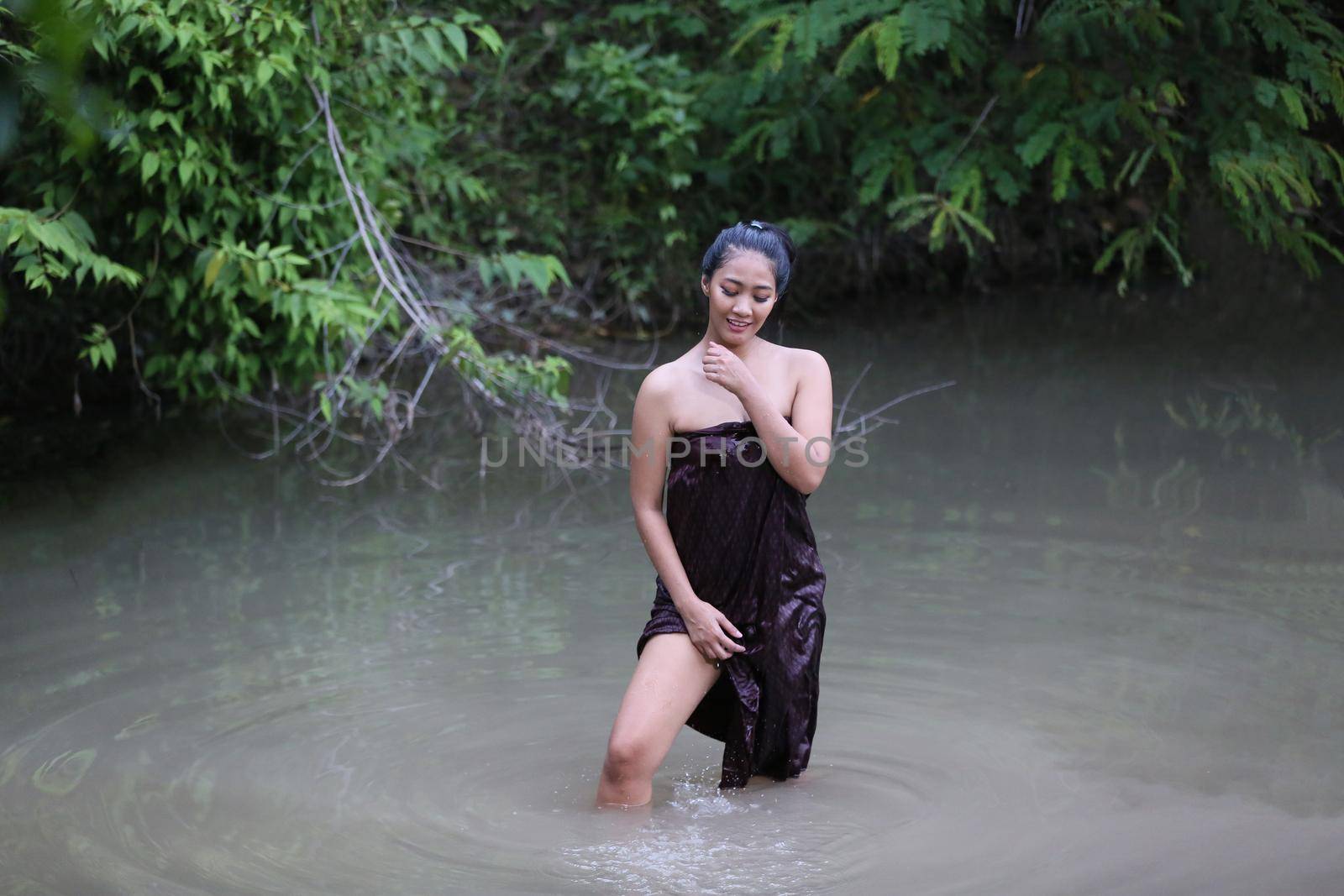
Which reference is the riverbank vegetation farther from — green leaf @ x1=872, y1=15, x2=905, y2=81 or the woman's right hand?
the woman's right hand

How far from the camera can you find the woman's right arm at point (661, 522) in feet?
10.9

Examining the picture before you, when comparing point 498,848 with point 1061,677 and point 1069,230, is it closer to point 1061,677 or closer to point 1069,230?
point 1061,677

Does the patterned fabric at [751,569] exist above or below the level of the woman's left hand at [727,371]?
below

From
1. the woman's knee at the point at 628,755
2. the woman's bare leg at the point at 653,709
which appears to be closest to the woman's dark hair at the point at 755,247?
the woman's bare leg at the point at 653,709

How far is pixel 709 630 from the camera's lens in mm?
3303

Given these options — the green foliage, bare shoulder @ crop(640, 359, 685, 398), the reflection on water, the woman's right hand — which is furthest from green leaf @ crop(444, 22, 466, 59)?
the woman's right hand

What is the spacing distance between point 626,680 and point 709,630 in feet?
4.05

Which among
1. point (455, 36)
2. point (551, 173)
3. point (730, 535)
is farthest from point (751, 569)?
point (551, 173)

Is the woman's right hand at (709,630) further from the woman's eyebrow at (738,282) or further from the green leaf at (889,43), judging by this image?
the green leaf at (889,43)

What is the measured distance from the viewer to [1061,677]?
4391 millimetres

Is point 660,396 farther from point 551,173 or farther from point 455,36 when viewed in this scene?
point 551,173

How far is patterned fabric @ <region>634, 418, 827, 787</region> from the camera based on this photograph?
3363 millimetres

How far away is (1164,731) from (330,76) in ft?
16.8

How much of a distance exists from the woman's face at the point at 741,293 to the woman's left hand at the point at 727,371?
127 mm
